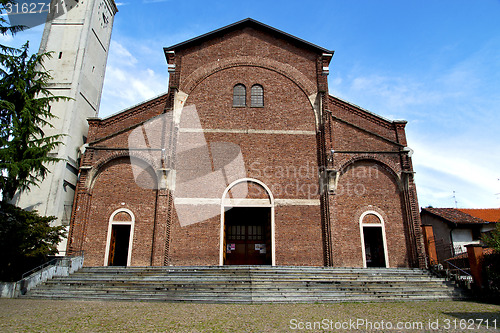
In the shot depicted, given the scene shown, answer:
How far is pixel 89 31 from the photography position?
20.8 meters

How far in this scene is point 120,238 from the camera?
17906 millimetres

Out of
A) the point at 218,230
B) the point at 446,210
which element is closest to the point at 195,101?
the point at 218,230

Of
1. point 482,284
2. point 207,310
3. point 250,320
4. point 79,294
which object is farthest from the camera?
point 482,284

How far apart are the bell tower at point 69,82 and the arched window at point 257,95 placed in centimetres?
919

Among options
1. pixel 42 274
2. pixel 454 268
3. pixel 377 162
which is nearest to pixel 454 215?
pixel 454 268

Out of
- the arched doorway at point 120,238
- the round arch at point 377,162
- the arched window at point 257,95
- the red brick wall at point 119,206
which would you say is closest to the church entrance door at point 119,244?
the arched doorway at point 120,238

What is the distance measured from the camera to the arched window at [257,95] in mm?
19062

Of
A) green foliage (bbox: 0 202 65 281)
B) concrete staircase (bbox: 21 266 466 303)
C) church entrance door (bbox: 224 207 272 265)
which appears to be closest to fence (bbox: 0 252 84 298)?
concrete staircase (bbox: 21 266 466 303)

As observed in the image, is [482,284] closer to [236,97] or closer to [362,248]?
[362,248]

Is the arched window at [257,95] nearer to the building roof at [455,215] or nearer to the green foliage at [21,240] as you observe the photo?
the green foliage at [21,240]

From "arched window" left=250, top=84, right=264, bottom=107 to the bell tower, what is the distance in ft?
30.2

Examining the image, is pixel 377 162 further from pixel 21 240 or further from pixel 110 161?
pixel 21 240

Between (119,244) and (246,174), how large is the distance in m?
7.51

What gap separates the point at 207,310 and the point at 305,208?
347 inches
